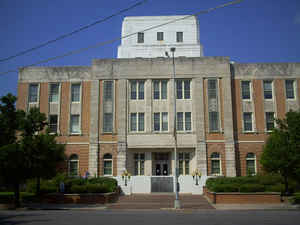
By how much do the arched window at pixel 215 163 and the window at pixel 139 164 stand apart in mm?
7521

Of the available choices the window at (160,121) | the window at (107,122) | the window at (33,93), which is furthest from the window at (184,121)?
the window at (33,93)

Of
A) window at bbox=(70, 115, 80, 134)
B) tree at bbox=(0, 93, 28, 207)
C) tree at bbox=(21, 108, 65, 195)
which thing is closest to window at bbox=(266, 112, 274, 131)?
window at bbox=(70, 115, 80, 134)

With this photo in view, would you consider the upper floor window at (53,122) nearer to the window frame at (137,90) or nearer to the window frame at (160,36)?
the window frame at (137,90)

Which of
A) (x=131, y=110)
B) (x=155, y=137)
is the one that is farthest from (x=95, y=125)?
(x=155, y=137)

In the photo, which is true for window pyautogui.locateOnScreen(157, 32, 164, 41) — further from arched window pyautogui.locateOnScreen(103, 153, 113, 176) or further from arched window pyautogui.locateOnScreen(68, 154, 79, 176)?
arched window pyautogui.locateOnScreen(68, 154, 79, 176)

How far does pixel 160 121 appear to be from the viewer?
34844mm

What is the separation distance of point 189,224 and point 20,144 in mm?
14617

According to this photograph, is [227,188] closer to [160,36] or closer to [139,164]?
[139,164]

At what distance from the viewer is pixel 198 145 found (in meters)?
33.7

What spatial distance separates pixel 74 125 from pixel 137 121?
744 centimetres

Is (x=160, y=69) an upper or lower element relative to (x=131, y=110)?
upper

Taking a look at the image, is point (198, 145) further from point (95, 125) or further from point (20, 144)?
point (20, 144)

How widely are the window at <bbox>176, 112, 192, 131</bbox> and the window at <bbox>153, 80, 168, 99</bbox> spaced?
2.83 metres

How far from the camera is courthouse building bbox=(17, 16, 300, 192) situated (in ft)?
111
